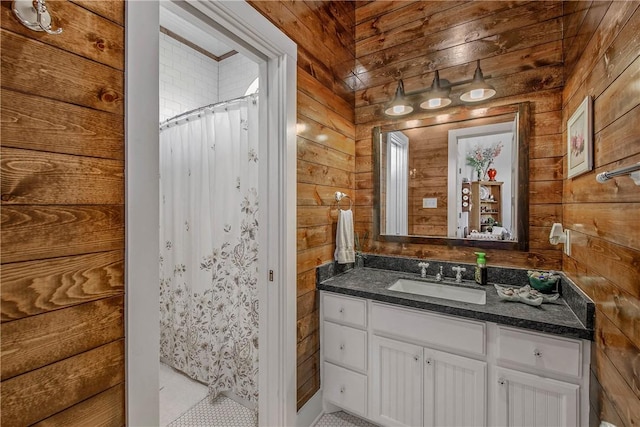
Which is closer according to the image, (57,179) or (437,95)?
(57,179)

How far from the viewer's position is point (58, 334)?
728 millimetres

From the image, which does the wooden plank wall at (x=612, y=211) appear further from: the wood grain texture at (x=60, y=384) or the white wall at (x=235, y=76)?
the white wall at (x=235, y=76)

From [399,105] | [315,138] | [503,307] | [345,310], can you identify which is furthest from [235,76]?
[503,307]

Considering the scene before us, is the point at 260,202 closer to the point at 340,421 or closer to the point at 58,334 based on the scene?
the point at 58,334

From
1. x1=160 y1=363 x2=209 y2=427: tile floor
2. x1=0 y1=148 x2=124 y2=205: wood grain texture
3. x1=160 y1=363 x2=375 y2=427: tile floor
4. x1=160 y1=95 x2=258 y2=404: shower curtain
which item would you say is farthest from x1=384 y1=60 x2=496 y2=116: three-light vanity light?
x1=160 y1=363 x2=209 y2=427: tile floor

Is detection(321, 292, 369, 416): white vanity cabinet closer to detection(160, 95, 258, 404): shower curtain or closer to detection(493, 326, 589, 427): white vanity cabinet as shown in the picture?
detection(160, 95, 258, 404): shower curtain

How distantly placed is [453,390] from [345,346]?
23.4 inches

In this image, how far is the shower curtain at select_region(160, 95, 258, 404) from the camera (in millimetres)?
1891

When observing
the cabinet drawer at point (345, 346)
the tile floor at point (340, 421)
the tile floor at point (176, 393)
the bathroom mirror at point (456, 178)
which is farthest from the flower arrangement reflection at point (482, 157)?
the tile floor at point (176, 393)

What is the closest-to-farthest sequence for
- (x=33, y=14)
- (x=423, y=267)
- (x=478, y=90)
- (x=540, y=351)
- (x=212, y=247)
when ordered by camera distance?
(x=33, y=14) → (x=540, y=351) → (x=478, y=90) → (x=423, y=267) → (x=212, y=247)

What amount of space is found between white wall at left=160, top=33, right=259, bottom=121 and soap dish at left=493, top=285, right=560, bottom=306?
2597 mm

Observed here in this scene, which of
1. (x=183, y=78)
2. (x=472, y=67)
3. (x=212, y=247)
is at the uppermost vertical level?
(x=183, y=78)

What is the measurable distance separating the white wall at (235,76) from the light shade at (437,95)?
1674 millimetres

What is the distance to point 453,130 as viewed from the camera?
6.21 ft
